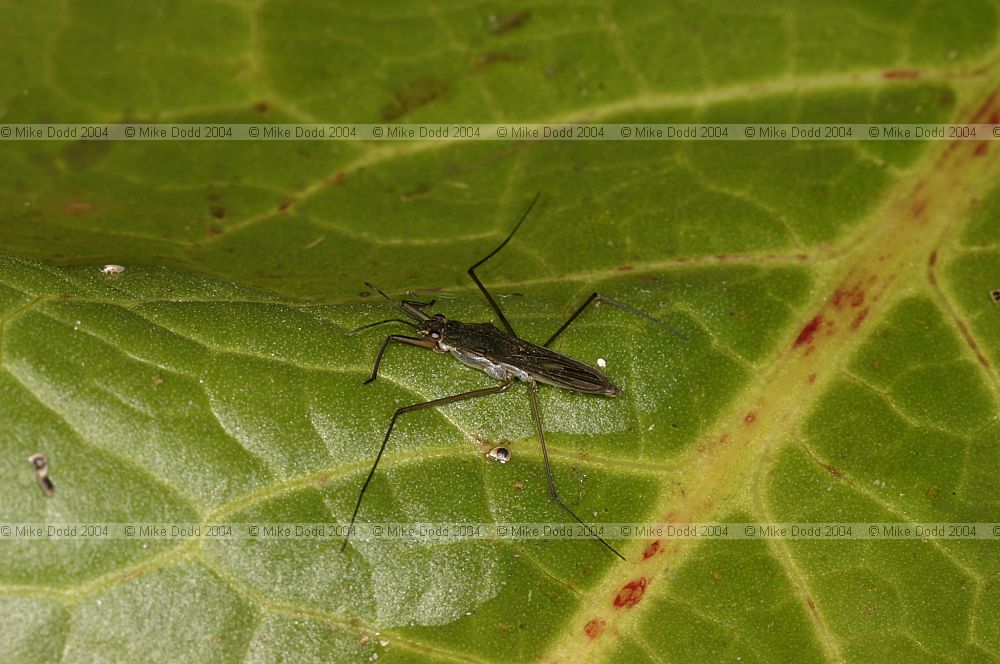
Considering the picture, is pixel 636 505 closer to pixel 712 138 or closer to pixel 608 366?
pixel 608 366

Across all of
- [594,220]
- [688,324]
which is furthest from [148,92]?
[688,324]

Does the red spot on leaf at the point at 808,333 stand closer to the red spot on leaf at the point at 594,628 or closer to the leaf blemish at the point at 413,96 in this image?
the red spot on leaf at the point at 594,628

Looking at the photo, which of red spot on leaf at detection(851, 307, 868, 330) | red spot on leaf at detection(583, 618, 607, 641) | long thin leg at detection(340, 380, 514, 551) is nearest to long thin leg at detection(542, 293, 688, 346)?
long thin leg at detection(340, 380, 514, 551)

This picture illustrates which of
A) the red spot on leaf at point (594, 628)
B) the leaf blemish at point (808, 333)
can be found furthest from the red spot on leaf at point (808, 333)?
the red spot on leaf at point (594, 628)

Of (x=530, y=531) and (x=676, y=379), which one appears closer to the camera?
(x=530, y=531)

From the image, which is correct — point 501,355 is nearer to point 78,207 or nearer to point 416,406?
point 416,406

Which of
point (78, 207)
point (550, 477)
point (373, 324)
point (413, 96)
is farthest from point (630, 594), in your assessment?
point (78, 207)
